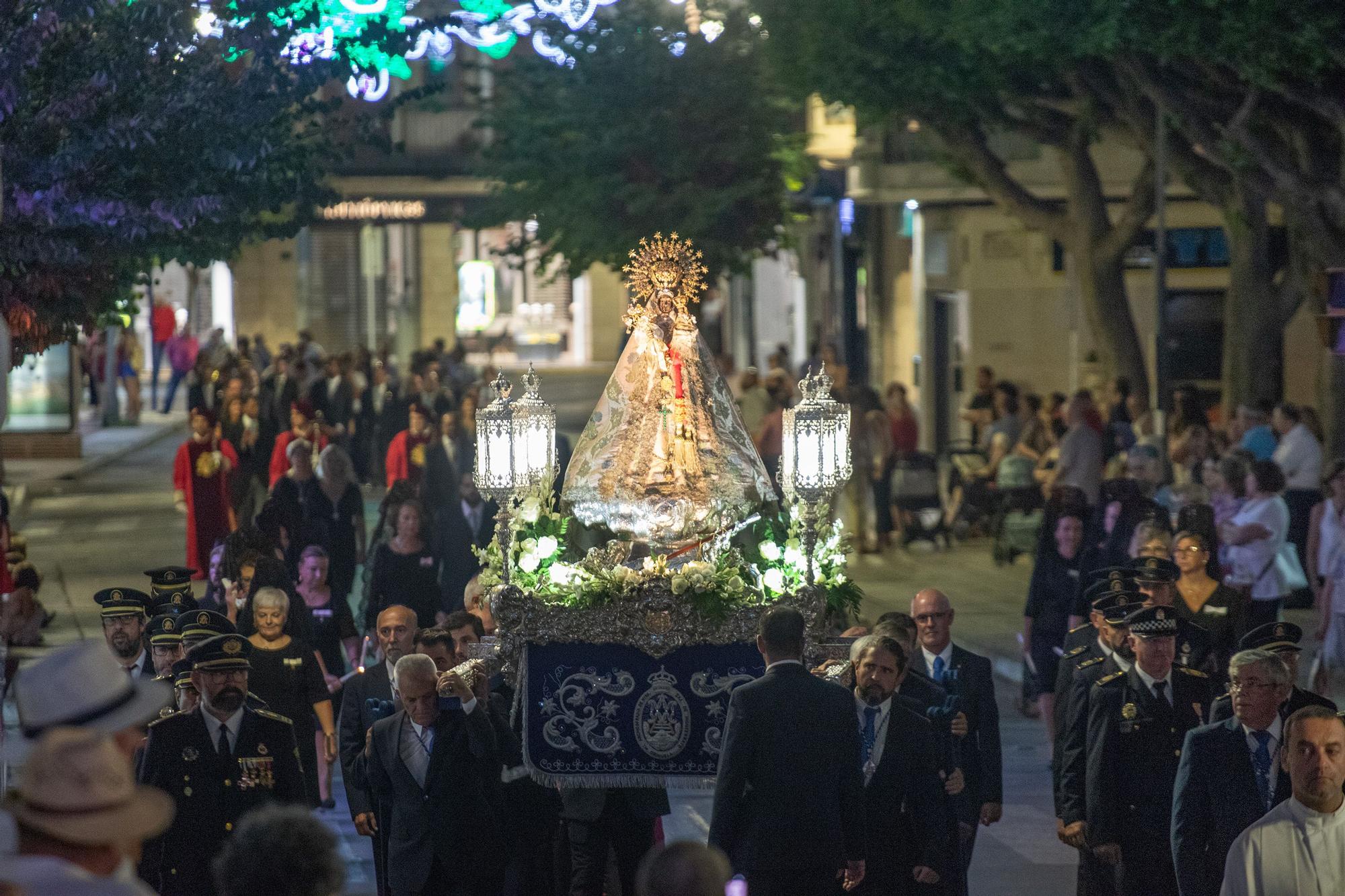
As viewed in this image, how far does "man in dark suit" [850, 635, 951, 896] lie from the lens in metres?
8.66

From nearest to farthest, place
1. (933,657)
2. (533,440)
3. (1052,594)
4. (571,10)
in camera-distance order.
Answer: (933,657) → (533,440) → (1052,594) → (571,10)

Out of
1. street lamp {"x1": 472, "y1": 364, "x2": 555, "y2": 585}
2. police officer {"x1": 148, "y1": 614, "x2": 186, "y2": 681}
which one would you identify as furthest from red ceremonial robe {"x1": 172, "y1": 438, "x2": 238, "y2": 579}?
police officer {"x1": 148, "y1": 614, "x2": 186, "y2": 681}

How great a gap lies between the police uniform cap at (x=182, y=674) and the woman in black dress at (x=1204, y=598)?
5.03m

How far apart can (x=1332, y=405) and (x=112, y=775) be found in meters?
17.3

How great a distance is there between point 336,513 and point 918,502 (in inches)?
343

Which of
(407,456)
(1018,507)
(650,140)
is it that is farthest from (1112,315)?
(407,456)

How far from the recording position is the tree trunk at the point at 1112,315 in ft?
78.0

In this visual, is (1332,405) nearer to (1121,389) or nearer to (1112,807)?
(1121,389)

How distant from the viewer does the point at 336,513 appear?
16000 millimetres

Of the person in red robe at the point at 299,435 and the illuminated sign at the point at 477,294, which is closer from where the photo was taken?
the person in red robe at the point at 299,435

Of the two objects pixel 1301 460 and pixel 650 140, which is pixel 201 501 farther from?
pixel 650 140

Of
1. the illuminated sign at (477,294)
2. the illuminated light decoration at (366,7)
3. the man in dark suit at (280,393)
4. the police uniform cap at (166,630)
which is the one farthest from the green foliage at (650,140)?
the illuminated sign at (477,294)

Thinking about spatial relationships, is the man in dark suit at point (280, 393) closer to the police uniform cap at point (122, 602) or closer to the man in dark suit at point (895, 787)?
the police uniform cap at point (122, 602)

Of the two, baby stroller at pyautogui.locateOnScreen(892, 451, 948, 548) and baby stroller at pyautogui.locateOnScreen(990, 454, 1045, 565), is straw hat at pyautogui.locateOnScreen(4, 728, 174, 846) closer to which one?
baby stroller at pyautogui.locateOnScreen(990, 454, 1045, 565)
